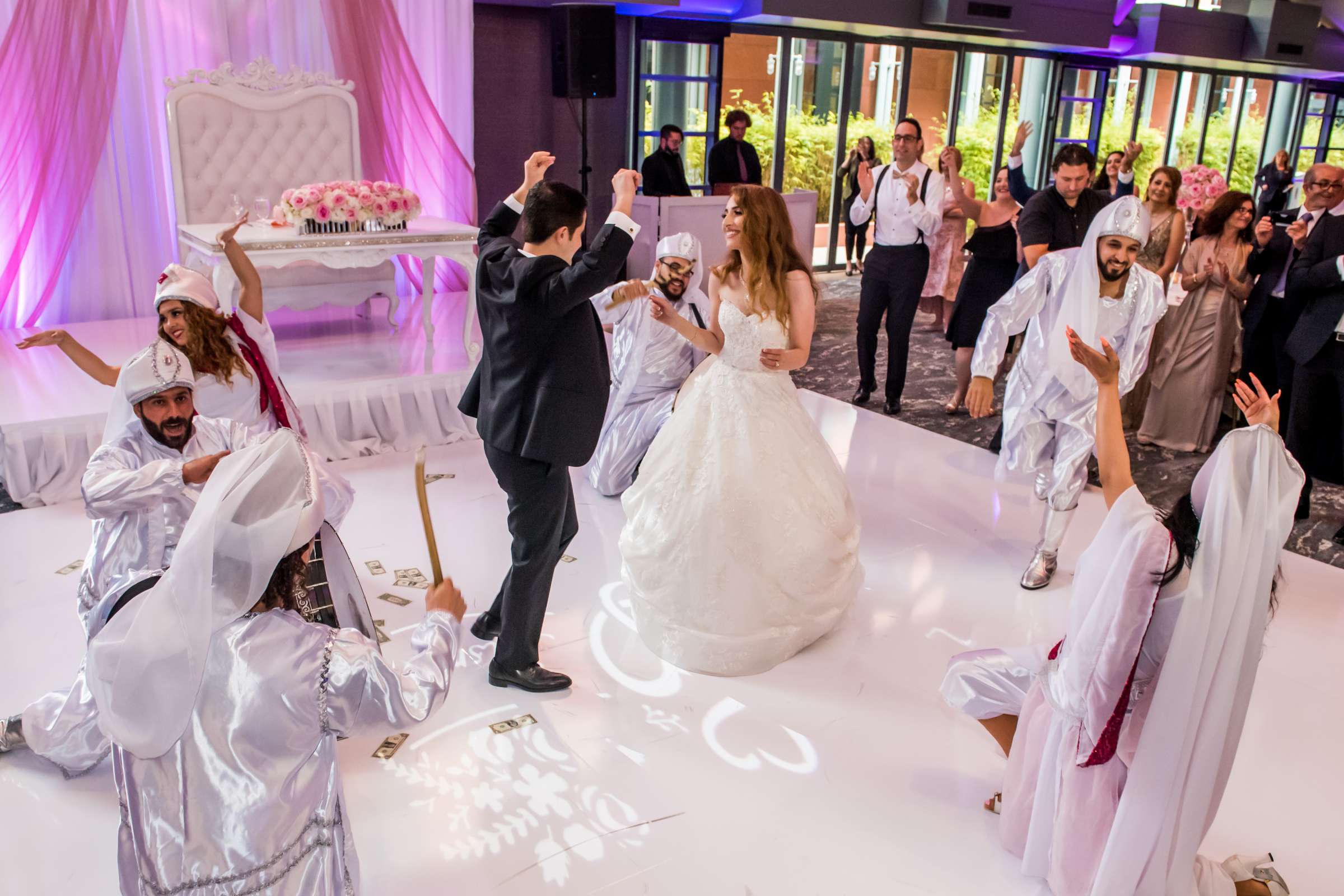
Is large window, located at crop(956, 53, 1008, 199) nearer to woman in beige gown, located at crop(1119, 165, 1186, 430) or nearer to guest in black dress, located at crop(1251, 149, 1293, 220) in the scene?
guest in black dress, located at crop(1251, 149, 1293, 220)

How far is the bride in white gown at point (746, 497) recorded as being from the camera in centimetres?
312

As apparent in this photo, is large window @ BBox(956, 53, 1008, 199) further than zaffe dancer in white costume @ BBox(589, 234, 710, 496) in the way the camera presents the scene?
Yes

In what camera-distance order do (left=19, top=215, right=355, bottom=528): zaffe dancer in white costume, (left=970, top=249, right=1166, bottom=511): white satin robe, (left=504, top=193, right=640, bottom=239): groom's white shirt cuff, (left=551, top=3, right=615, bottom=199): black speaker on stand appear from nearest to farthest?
(left=504, top=193, right=640, bottom=239): groom's white shirt cuff → (left=19, top=215, right=355, bottom=528): zaffe dancer in white costume → (left=970, top=249, right=1166, bottom=511): white satin robe → (left=551, top=3, right=615, bottom=199): black speaker on stand

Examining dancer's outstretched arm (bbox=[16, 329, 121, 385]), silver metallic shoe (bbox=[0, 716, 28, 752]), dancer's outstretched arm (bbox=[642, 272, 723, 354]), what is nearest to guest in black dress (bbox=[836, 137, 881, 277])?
dancer's outstretched arm (bbox=[642, 272, 723, 354])

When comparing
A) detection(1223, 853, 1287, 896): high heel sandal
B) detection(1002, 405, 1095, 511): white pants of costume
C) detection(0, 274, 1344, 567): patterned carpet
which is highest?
detection(1002, 405, 1095, 511): white pants of costume

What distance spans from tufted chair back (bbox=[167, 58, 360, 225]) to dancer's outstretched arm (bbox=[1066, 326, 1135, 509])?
555 centimetres

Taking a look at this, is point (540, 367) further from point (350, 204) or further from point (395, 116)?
point (395, 116)

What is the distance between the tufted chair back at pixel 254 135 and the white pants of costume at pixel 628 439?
Result: 10.6ft

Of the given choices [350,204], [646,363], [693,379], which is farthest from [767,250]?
[350,204]

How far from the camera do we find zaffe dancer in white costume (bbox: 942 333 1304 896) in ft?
6.13

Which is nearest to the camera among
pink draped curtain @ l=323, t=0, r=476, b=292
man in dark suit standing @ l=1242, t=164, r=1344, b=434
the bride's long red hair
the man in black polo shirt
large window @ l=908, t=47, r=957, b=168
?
the bride's long red hair

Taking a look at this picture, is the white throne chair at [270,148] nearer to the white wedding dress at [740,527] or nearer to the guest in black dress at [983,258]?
the white wedding dress at [740,527]

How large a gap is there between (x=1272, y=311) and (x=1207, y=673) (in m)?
4.16

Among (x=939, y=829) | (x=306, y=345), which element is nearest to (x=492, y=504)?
(x=306, y=345)
